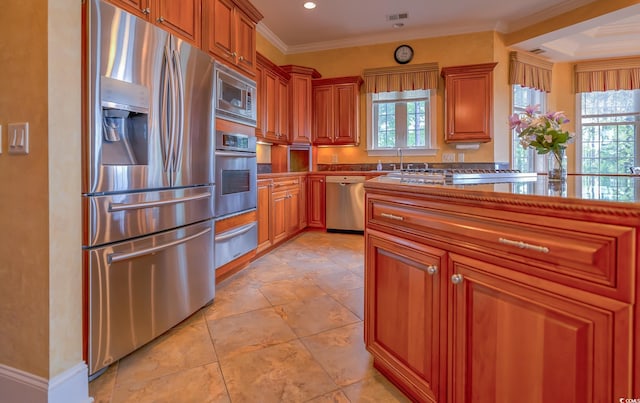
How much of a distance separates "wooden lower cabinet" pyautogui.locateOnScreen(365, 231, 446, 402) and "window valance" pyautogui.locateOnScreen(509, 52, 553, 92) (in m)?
4.67

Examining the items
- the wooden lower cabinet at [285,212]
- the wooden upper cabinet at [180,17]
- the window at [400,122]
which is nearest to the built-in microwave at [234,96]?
the wooden upper cabinet at [180,17]

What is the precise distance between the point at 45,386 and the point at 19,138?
3.09 feet

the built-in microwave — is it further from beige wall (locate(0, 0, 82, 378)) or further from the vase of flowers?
the vase of flowers

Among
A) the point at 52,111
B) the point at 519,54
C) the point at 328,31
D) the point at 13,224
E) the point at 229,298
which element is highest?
the point at 328,31

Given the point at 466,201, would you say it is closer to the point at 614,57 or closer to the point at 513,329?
the point at 513,329

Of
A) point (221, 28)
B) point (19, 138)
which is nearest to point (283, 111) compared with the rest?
point (221, 28)

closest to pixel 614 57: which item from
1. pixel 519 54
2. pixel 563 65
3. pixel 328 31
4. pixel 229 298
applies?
pixel 563 65

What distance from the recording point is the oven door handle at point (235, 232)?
2499mm

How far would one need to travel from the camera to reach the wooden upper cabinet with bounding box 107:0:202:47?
5.90 feet

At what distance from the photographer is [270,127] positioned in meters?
4.29

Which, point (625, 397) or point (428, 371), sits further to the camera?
point (428, 371)

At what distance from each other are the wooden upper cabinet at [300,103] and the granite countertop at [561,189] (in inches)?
139

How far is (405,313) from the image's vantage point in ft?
4.18

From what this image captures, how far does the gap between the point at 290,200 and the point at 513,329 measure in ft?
11.4
